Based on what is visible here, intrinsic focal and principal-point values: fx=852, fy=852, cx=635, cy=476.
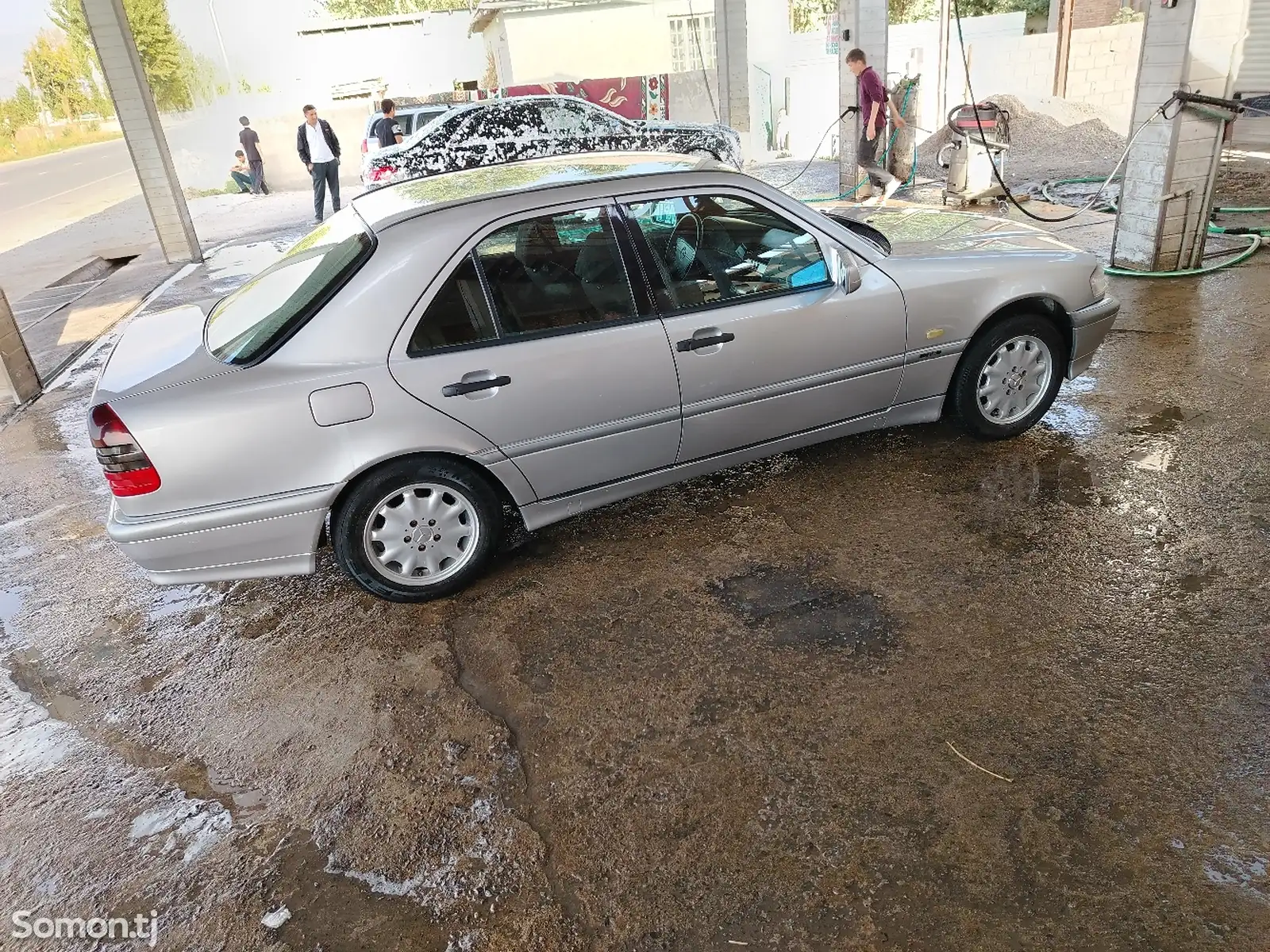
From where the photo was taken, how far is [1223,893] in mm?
2104

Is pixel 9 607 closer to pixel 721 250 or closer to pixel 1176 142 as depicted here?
pixel 721 250

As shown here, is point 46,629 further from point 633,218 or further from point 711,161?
point 711,161

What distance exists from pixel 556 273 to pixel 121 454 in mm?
1736

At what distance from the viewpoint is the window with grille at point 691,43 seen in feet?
72.8

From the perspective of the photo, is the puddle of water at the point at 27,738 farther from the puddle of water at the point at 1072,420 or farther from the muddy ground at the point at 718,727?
the puddle of water at the point at 1072,420

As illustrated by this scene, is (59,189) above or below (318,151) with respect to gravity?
below

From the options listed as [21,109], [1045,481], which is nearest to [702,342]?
[1045,481]

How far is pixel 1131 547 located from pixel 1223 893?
1686mm

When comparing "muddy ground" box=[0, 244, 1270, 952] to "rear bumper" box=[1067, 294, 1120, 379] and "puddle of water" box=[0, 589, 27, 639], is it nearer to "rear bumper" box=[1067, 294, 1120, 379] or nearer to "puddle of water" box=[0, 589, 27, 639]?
"puddle of water" box=[0, 589, 27, 639]

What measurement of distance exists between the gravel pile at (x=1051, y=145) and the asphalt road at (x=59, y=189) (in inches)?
631

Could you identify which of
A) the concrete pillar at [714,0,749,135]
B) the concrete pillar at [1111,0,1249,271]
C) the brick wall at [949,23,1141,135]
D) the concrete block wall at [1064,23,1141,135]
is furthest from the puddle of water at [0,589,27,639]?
the concrete block wall at [1064,23,1141,135]

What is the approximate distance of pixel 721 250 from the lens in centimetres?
375

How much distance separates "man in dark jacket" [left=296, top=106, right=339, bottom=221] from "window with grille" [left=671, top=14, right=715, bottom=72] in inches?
489

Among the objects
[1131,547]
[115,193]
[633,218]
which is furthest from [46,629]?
[115,193]
